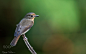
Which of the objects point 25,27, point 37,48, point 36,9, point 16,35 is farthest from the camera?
point 37,48

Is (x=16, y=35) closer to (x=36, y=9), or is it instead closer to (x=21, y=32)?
(x=21, y=32)

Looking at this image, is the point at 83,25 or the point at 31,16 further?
the point at 83,25

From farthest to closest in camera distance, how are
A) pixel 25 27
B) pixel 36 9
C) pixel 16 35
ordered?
pixel 36 9 < pixel 25 27 < pixel 16 35

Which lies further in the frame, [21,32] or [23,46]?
[23,46]

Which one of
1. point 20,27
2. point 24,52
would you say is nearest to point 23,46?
point 24,52

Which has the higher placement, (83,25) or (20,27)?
(20,27)

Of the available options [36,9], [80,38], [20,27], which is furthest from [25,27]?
[80,38]

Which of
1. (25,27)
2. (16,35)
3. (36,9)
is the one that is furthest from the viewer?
(36,9)

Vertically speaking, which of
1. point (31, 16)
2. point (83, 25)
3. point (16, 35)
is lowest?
point (83, 25)

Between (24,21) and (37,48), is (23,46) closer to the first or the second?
(37,48)
